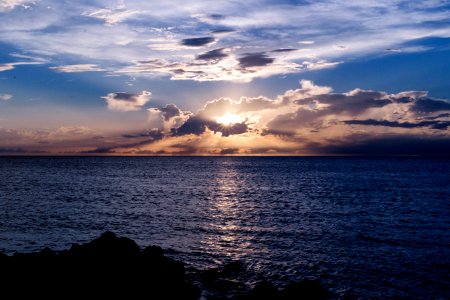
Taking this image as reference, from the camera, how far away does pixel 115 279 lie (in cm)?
2308

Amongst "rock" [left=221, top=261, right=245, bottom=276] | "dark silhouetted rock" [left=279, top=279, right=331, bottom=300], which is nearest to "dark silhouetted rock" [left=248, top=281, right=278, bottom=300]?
"dark silhouetted rock" [left=279, top=279, right=331, bottom=300]

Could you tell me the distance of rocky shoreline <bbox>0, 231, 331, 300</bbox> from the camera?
71.5 ft

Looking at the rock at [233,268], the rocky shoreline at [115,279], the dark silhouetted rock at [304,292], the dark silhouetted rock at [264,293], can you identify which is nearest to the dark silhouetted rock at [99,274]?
the rocky shoreline at [115,279]

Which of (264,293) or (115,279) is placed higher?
(115,279)

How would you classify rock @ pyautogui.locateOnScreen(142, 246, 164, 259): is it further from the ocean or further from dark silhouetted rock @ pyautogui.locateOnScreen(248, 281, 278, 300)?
dark silhouetted rock @ pyautogui.locateOnScreen(248, 281, 278, 300)

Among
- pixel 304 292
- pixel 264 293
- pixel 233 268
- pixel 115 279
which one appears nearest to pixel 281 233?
pixel 233 268

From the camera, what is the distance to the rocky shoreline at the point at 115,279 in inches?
858

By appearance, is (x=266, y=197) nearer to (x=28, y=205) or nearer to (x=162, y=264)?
(x=28, y=205)

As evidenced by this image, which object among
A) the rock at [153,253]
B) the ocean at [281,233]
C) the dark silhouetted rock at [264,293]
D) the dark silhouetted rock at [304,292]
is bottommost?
the ocean at [281,233]

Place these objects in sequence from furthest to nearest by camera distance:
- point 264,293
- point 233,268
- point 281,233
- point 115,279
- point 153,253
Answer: point 281,233 → point 233,268 → point 153,253 → point 115,279 → point 264,293

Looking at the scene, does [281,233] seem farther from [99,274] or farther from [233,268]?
[99,274]

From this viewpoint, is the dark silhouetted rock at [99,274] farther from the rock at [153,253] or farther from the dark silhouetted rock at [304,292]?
the dark silhouetted rock at [304,292]

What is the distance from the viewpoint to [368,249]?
36062mm

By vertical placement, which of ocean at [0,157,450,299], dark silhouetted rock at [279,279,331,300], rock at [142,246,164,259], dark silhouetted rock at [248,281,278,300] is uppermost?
rock at [142,246,164,259]
